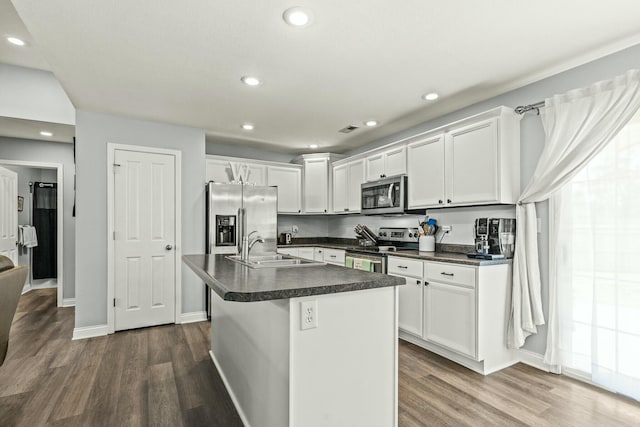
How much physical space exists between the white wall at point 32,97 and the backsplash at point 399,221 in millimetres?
3220

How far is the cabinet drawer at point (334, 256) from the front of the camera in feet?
14.8

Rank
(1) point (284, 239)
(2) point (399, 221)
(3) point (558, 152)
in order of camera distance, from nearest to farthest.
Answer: (3) point (558, 152) < (2) point (399, 221) < (1) point (284, 239)

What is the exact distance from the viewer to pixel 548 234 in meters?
2.76

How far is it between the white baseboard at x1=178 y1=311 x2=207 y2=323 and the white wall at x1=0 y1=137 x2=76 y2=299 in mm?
2158

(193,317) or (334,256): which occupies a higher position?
(334,256)

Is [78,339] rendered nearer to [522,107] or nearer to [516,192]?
[516,192]

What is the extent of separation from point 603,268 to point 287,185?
3879 millimetres

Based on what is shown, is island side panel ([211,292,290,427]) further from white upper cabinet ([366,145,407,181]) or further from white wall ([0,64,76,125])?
white wall ([0,64,76,125])

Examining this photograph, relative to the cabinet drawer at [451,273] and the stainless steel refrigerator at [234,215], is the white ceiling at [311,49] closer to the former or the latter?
the stainless steel refrigerator at [234,215]

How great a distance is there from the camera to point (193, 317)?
4.16 metres

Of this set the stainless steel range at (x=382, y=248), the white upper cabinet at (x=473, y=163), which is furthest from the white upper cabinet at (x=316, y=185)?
the white upper cabinet at (x=473, y=163)

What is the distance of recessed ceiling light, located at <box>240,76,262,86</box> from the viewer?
9.30 ft

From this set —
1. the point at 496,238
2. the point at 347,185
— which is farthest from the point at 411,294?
the point at 347,185

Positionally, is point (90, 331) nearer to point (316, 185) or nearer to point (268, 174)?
point (268, 174)
